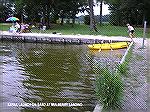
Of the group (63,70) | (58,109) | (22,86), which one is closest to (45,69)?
(63,70)

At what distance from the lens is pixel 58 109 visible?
11.3 m

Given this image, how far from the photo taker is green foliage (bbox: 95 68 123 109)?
984 cm

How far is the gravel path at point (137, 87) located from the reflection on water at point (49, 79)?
1.23m

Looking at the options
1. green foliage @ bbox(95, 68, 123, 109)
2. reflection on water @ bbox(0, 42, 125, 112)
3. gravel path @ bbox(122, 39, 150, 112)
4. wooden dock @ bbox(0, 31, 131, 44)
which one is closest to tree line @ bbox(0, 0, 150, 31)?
wooden dock @ bbox(0, 31, 131, 44)

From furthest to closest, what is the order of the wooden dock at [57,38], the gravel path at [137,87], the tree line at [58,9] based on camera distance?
the tree line at [58,9], the wooden dock at [57,38], the gravel path at [137,87]

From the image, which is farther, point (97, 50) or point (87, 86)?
point (97, 50)

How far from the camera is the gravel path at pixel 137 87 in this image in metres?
10.4

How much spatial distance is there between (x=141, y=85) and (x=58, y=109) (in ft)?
12.3

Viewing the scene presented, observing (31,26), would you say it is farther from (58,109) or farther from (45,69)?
(58,109)

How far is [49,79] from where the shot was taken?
16688 millimetres

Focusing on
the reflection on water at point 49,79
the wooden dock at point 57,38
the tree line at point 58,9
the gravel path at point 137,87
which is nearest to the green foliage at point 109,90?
the gravel path at point 137,87

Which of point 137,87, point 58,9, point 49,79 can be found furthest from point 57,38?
point 137,87

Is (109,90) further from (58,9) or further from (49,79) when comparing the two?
(58,9)

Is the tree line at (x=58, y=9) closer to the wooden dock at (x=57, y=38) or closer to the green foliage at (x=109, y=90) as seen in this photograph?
the wooden dock at (x=57, y=38)
